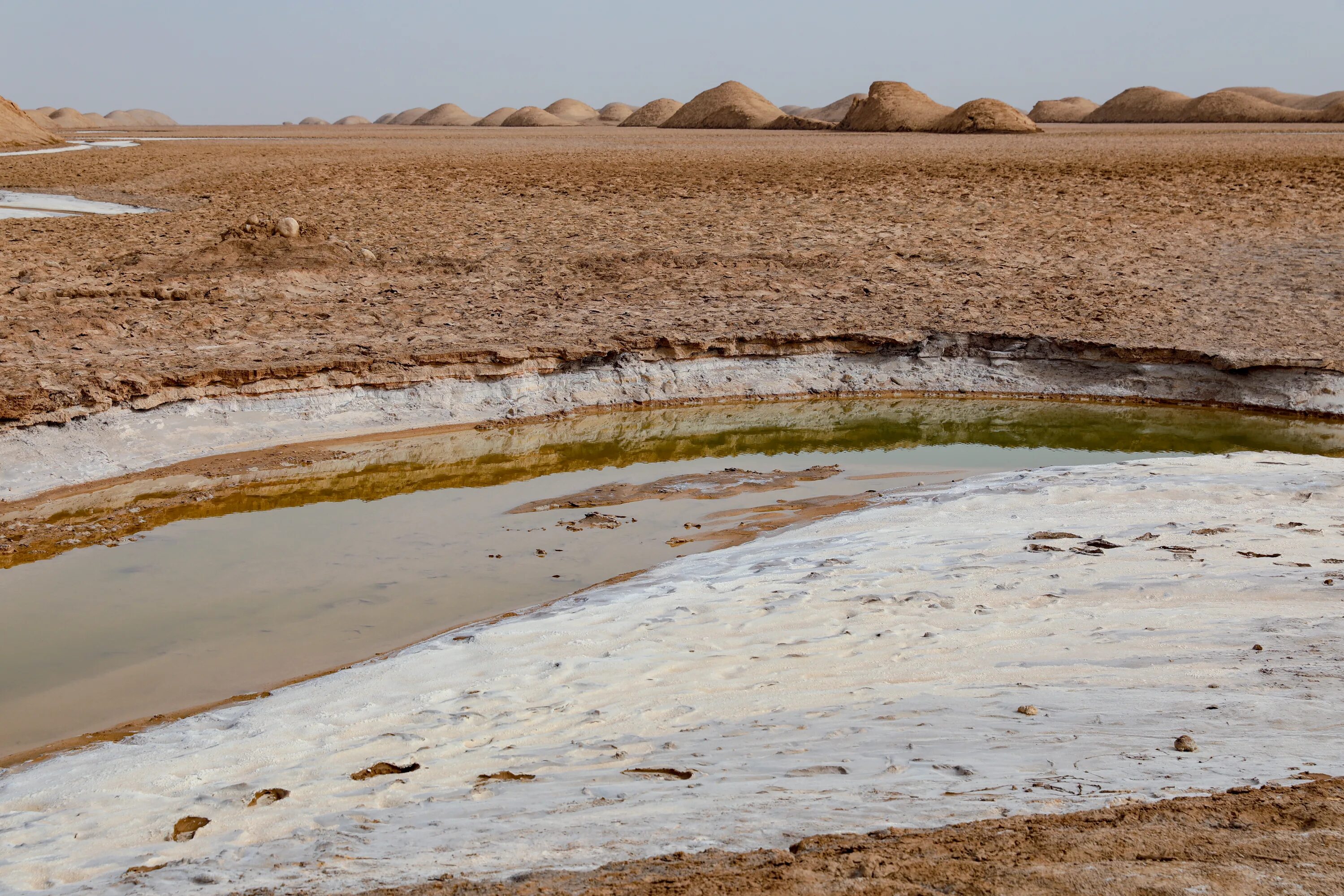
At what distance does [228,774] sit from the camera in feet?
12.6

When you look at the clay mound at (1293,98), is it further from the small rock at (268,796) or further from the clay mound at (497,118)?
the small rock at (268,796)

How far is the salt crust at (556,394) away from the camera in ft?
25.4

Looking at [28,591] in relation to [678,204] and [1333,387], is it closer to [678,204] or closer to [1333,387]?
[1333,387]

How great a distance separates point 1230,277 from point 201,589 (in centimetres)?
1108

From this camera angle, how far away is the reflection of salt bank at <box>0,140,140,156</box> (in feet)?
97.0

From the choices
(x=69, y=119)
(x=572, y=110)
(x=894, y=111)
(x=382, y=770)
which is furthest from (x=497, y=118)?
(x=382, y=770)

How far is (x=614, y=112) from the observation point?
9394 centimetres

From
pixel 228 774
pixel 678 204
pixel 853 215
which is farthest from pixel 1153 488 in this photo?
pixel 678 204

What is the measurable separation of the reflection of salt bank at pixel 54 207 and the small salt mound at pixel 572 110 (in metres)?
72.3

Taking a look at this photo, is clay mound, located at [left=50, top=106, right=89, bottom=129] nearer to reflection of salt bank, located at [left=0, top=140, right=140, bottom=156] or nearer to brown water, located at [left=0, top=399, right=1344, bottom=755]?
reflection of salt bank, located at [left=0, top=140, right=140, bottom=156]

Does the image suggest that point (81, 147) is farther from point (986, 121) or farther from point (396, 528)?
point (396, 528)

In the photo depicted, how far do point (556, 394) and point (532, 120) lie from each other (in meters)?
71.6

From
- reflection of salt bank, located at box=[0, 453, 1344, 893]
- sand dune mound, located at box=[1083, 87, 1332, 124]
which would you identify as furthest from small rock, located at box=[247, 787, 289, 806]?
sand dune mound, located at box=[1083, 87, 1332, 124]

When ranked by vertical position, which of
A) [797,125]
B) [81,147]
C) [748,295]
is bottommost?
[748,295]
